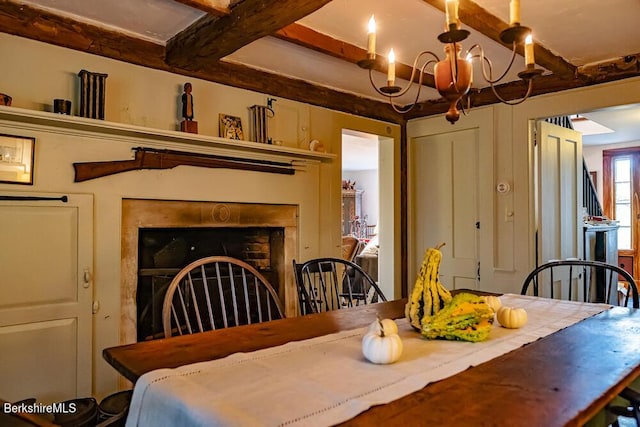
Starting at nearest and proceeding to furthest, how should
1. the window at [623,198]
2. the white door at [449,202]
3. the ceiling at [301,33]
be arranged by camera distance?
the ceiling at [301,33] → the white door at [449,202] → the window at [623,198]

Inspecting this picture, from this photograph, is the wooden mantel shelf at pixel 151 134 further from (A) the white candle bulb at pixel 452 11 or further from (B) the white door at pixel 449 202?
(A) the white candle bulb at pixel 452 11

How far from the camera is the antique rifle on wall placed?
2344mm

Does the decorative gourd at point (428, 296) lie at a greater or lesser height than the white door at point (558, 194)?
lesser

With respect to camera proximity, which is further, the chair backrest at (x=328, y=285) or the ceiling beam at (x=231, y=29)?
the chair backrest at (x=328, y=285)

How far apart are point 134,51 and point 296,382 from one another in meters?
2.21

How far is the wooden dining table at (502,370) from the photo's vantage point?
35.9 inches

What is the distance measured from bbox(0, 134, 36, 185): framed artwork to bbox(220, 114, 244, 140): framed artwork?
1.07m


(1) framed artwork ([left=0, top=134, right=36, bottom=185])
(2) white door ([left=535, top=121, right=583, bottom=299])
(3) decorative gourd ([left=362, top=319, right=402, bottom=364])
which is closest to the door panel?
(2) white door ([left=535, top=121, right=583, bottom=299])

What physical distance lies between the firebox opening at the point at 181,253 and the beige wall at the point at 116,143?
243 mm

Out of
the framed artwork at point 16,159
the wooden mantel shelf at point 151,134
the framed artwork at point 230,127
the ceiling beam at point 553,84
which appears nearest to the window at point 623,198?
the ceiling beam at point 553,84

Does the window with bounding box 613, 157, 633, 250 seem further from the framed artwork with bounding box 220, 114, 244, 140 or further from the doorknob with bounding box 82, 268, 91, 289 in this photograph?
the doorknob with bounding box 82, 268, 91, 289

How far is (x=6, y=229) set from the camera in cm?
211

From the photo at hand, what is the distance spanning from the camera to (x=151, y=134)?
2482mm

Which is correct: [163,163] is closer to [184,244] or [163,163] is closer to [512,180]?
[184,244]
